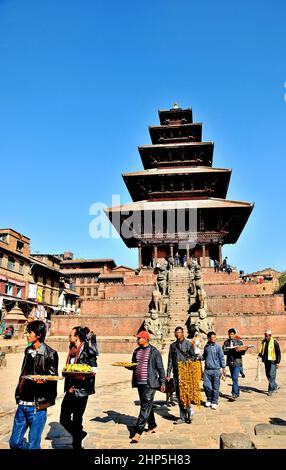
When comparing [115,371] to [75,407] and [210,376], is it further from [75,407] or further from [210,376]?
[75,407]

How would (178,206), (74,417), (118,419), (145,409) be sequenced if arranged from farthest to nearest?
(178,206)
(118,419)
(145,409)
(74,417)

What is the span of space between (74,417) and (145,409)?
1.15 metres

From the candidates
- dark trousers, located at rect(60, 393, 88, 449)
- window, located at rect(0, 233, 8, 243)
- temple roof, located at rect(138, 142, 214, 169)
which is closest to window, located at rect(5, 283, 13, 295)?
window, located at rect(0, 233, 8, 243)

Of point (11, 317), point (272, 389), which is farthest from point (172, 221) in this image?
point (272, 389)

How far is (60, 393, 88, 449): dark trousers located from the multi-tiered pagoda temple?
2412cm

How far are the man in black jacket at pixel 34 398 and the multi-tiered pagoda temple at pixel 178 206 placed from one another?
24.7 m

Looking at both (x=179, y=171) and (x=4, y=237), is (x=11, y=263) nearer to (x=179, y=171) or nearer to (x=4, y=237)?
(x=4, y=237)

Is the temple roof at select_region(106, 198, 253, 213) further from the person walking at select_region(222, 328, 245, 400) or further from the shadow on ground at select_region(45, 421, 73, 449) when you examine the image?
the shadow on ground at select_region(45, 421, 73, 449)

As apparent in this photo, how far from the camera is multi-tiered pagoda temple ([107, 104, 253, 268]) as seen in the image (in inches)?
1139

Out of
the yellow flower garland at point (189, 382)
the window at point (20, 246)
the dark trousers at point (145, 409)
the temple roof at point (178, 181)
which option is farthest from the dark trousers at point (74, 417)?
the window at point (20, 246)

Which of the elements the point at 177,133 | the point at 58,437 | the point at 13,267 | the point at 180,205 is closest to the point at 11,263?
the point at 13,267

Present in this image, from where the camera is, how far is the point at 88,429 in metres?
5.61

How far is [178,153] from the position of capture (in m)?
33.4

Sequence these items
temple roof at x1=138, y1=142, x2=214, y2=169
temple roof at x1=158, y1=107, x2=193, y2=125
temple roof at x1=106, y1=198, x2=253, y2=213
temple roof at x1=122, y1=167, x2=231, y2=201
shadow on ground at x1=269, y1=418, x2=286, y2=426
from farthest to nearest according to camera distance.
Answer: temple roof at x1=158, y1=107, x2=193, y2=125 < temple roof at x1=138, y1=142, x2=214, y2=169 < temple roof at x1=122, y1=167, x2=231, y2=201 < temple roof at x1=106, y1=198, x2=253, y2=213 < shadow on ground at x1=269, y1=418, x2=286, y2=426
